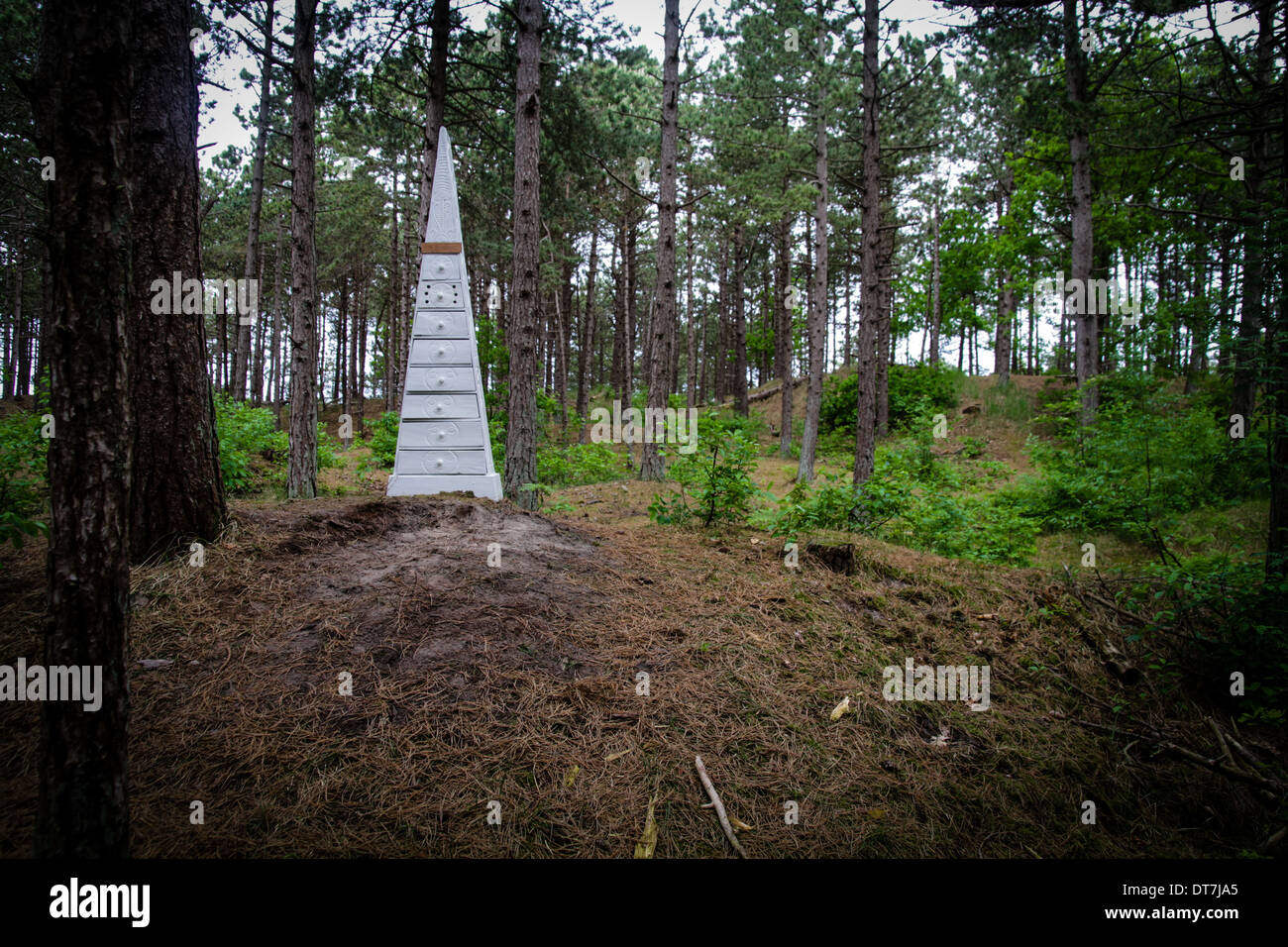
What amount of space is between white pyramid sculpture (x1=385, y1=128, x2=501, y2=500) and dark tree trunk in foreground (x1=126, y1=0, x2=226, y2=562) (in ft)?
10.6

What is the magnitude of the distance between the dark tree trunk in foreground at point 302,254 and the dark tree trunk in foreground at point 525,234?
135 inches

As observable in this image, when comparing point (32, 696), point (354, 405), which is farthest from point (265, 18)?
point (354, 405)

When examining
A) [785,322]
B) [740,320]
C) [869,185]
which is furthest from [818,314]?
[785,322]

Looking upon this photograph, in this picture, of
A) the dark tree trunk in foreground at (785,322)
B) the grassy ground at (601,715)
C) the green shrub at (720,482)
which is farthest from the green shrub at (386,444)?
the dark tree trunk in foreground at (785,322)

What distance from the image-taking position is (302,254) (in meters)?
8.67

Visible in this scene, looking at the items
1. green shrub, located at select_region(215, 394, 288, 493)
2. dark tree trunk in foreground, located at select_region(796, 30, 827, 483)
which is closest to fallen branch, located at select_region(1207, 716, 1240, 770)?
dark tree trunk in foreground, located at select_region(796, 30, 827, 483)

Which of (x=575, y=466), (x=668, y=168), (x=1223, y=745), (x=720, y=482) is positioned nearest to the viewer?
(x=1223, y=745)

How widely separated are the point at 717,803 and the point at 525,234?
7312 mm

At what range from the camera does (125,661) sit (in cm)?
199

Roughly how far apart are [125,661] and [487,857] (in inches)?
61.6

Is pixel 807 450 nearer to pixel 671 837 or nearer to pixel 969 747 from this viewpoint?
pixel 969 747

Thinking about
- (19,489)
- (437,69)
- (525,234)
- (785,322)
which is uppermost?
(437,69)

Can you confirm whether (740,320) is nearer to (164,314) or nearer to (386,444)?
(386,444)

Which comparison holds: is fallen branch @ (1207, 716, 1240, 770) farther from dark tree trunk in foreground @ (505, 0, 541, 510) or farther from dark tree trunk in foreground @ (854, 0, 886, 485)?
dark tree trunk in foreground @ (505, 0, 541, 510)
